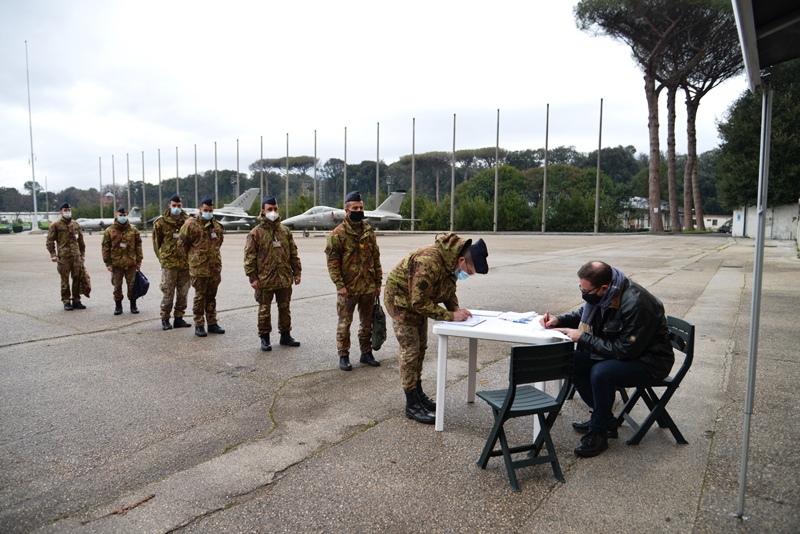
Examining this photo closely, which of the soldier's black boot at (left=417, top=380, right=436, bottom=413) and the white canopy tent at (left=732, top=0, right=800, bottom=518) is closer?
the white canopy tent at (left=732, top=0, right=800, bottom=518)

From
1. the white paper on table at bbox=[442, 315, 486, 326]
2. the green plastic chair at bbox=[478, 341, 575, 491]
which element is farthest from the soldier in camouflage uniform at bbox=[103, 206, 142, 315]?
the green plastic chair at bbox=[478, 341, 575, 491]

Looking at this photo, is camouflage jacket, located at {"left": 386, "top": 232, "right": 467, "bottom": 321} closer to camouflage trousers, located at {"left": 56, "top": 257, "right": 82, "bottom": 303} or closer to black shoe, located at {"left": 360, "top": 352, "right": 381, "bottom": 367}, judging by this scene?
black shoe, located at {"left": 360, "top": 352, "right": 381, "bottom": 367}

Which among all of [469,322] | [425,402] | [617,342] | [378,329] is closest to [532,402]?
[617,342]

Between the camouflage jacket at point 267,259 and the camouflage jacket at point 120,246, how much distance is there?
337 centimetres

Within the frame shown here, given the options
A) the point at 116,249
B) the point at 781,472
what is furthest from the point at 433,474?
the point at 116,249

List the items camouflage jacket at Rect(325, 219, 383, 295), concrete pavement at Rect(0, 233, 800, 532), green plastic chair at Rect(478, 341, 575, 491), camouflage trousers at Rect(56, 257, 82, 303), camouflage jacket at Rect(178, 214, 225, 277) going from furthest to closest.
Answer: camouflage trousers at Rect(56, 257, 82, 303)
camouflage jacket at Rect(178, 214, 225, 277)
camouflage jacket at Rect(325, 219, 383, 295)
green plastic chair at Rect(478, 341, 575, 491)
concrete pavement at Rect(0, 233, 800, 532)

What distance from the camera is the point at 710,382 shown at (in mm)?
5238

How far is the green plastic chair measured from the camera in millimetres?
3184

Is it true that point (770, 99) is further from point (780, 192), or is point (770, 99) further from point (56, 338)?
point (780, 192)

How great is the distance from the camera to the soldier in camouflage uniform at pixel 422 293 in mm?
4031

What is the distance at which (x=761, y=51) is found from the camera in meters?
2.86

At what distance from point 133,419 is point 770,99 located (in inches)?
191

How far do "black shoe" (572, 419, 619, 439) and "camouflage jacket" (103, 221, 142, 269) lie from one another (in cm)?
752

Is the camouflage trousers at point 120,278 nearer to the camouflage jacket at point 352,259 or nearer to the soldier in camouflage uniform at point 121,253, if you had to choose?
the soldier in camouflage uniform at point 121,253
